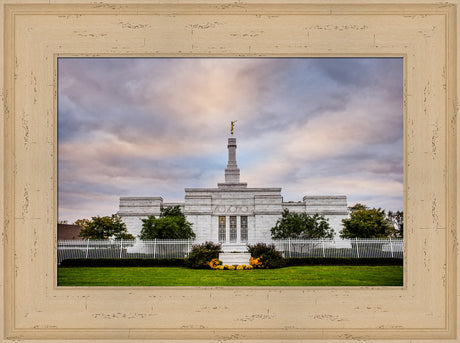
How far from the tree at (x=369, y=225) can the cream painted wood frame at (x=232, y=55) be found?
37.2 ft

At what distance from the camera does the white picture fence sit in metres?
12.3

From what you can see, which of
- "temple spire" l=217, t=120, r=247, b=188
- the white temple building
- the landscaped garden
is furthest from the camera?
"temple spire" l=217, t=120, r=247, b=188

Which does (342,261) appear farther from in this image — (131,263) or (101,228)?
(101,228)

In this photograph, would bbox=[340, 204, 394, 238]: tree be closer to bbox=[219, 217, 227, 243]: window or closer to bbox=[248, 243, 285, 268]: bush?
bbox=[248, 243, 285, 268]: bush

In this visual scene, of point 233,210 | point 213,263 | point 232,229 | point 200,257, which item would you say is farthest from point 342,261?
point 233,210

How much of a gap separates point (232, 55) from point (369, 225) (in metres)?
12.7

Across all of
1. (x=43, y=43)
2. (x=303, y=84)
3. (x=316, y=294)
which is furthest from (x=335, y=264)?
(x=43, y=43)

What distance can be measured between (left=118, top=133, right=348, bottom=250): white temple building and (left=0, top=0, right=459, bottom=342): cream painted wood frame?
15047 millimetres

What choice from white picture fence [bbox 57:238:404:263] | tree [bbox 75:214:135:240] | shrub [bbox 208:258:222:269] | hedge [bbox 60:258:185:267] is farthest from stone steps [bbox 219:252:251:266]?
tree [bbox 75:214:135:240]

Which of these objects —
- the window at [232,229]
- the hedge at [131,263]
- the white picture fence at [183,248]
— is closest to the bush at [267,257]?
the hedge at [131,263]

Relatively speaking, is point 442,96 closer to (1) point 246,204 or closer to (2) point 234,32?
(2) point 234,32

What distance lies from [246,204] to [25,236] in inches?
627

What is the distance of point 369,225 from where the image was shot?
14.6 meters

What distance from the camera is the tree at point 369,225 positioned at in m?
14.3
